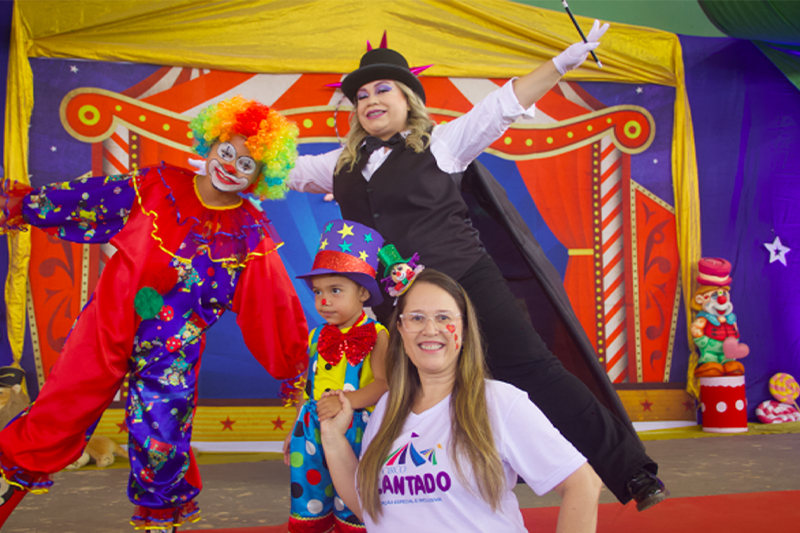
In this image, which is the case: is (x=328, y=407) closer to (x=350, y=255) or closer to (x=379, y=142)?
(x=350, y=255)

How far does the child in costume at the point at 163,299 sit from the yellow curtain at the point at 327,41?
2.17m

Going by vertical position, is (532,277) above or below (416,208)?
below

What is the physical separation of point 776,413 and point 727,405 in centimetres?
55

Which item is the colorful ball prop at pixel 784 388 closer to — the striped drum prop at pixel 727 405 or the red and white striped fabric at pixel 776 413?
the red and white striped fabric at pixel 776 413

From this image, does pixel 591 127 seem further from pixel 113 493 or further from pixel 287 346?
pixel 113 493

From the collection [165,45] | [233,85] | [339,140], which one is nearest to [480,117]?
[339,140]

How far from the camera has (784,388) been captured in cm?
427

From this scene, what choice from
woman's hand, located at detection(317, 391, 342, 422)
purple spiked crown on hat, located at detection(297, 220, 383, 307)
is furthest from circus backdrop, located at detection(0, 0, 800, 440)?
woman's hand, located at detection(317, 391, 342, 422)

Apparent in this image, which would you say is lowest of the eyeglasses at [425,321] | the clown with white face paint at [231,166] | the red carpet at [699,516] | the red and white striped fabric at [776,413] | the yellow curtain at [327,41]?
the red and white striped fabric at [776,413]

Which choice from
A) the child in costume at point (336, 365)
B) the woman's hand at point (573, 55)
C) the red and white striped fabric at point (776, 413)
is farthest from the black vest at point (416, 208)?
the red and white striped fabric at point (776, 413)

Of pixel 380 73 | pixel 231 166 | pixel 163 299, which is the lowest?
pixel 163 299

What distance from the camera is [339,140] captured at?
405cm

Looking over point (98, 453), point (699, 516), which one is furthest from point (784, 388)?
point (98, 453)

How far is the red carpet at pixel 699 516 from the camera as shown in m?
2.01
